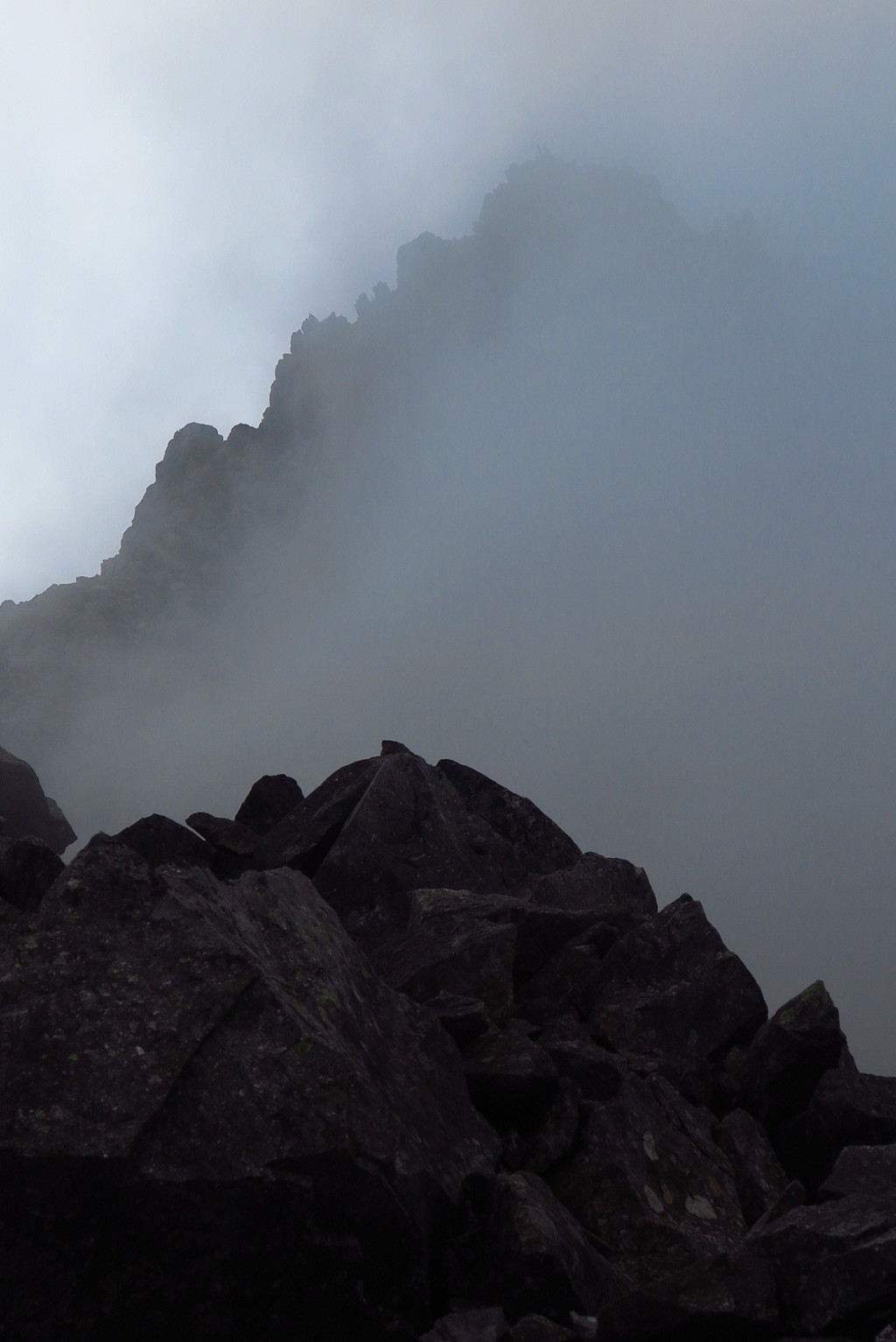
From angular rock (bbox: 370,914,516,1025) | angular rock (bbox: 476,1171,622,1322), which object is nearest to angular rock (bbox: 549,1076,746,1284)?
angular rock (bbox: 476,1171,622,1322)

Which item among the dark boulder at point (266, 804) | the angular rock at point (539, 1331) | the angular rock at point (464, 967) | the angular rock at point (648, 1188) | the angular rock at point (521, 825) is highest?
the angular rock at point (521, 825)

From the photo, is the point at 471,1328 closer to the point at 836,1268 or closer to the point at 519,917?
the point at 836,1268

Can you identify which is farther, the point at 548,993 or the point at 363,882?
the point at 363,882

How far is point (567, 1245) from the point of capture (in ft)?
37.2

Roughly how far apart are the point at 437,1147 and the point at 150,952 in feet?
14.6

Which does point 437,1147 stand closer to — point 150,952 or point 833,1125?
point 150,952

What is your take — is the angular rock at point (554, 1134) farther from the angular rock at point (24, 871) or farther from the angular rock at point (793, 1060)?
the angular rock at point (24, 871)

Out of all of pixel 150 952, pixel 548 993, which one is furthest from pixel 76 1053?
pixel 548 993

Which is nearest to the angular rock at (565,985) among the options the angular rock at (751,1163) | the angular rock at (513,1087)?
the angular rock at (751,1163)

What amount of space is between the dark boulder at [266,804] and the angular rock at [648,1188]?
1671 centimetres

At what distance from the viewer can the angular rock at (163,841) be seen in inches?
928

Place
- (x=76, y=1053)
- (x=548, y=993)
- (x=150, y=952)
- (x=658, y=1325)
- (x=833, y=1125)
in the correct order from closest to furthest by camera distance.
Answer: (x=658, y=1325)
(x=76, y=1053)
(x=150, y=952)
(x=833, y=1125)
(x=548, y=993)

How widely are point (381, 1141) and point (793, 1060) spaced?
9609mm

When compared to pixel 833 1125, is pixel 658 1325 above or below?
below
